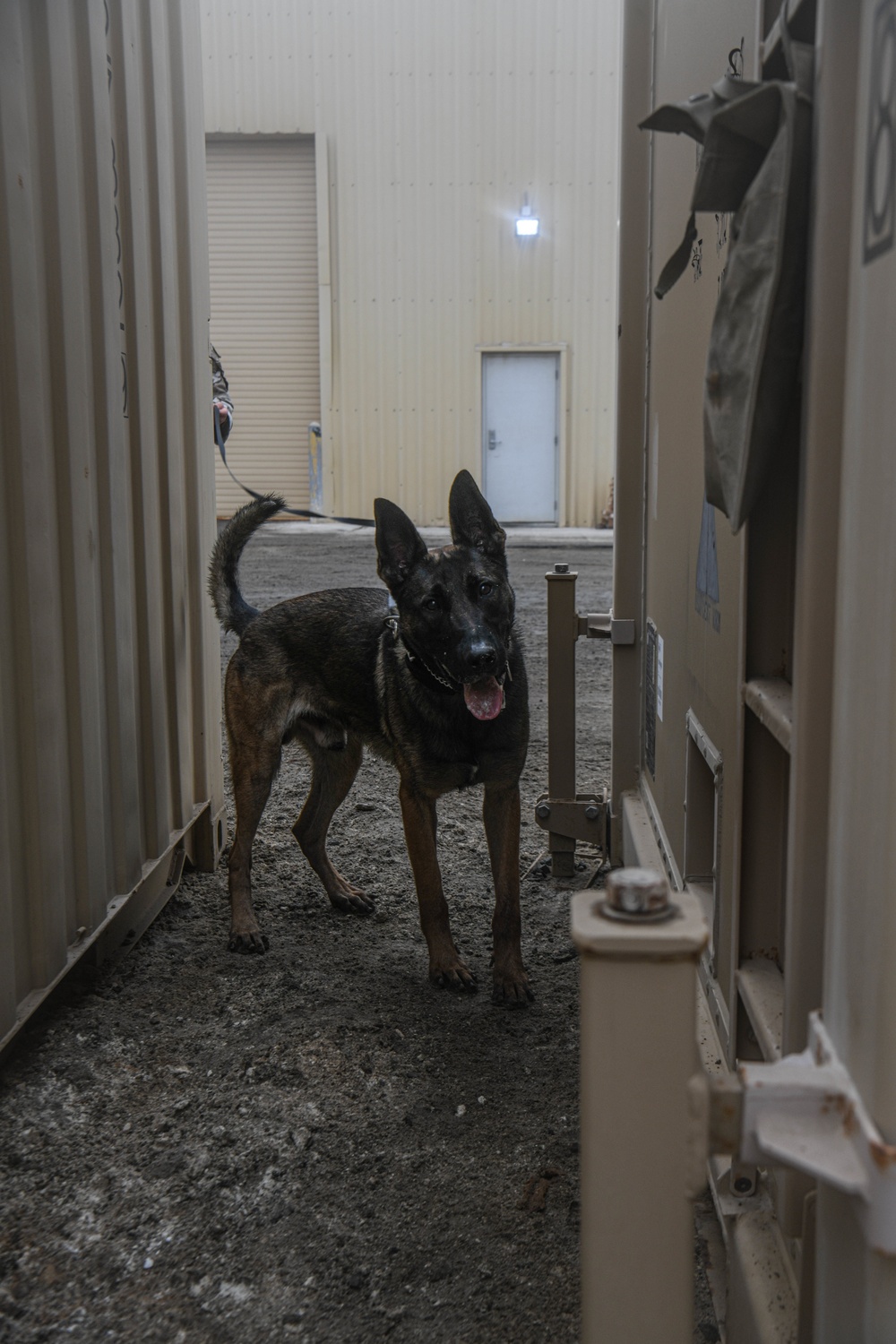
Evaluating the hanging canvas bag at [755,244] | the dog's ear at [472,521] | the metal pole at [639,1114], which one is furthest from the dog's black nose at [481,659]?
the metal pole at [639,1114]

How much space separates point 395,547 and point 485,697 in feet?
1.86

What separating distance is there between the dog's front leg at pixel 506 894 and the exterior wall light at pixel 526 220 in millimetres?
15429

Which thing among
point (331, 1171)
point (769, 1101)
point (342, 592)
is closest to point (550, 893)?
point (342, 592)

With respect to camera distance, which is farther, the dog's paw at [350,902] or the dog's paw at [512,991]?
the dog's paw at [350,902]

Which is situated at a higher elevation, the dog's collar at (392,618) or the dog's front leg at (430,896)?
the dog's collar at (392,618)

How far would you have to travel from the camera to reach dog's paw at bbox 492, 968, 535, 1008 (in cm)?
316

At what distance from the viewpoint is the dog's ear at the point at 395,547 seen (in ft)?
11.2

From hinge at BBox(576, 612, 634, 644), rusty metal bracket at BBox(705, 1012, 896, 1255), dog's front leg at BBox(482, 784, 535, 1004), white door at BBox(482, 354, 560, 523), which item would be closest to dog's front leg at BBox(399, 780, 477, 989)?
dog's front leg at BBox(482, 784, 535, 1004)

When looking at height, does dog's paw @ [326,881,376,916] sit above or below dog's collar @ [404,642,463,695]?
below

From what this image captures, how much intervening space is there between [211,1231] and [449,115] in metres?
17.5

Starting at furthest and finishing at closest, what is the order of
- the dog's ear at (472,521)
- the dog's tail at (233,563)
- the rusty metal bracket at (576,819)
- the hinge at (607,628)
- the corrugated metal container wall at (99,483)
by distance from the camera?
1. the rusty metal bracket at (576,819)
2. the hinge at (607,628)
3. the dog's tail at (233,563)
4. the dog's ear at (472,521)
5. the corrugated metal container wall at (99,483)

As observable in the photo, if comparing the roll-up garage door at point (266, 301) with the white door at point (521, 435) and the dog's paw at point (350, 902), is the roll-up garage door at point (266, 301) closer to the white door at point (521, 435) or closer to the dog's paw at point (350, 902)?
the white door at point (521, 435)

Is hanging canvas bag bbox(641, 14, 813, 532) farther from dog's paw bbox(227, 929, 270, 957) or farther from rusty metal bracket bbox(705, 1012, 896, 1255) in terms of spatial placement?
dog's paw bbox(227, 929, 270, 957)

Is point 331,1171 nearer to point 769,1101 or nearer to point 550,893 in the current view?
point 769,1101
